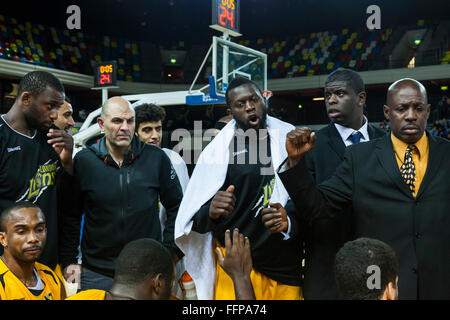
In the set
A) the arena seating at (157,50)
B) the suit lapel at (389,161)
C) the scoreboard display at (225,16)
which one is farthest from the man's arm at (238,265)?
the arena seating at (157,50)

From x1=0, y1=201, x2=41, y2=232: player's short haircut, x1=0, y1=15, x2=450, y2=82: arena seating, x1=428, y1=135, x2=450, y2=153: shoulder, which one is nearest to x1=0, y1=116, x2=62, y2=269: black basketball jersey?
x1=0, y1=201, x2=41, y2=232: player's short haircut

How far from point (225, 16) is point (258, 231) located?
7.33m

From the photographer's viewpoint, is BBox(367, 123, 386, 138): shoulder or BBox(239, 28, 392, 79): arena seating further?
BBox(239, 28, 392, 79): arena seating

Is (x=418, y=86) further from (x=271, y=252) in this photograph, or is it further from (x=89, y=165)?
(x=89, y=165)

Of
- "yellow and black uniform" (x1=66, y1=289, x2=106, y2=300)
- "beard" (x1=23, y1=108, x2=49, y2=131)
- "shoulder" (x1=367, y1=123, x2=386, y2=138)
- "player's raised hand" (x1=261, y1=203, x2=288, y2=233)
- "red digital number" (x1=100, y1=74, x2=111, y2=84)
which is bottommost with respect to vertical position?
"yellow and black uniform" (x1=66, y1=289, x2=106, y2=300)

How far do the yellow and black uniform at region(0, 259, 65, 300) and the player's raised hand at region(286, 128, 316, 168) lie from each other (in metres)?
1.63

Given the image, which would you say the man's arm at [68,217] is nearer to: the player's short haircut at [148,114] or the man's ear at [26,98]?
the man's ear at [26,98]

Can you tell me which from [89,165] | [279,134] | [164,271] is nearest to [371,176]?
[279,134]

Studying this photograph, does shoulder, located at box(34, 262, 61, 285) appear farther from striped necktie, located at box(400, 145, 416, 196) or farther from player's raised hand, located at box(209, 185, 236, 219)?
striped necktie, located at box(400, 145, 416, 196)

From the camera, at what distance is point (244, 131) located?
306cm

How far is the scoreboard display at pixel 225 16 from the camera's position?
903 cm

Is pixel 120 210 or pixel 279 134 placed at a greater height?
pixel 279 134

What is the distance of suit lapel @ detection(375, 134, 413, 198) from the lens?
254cm
